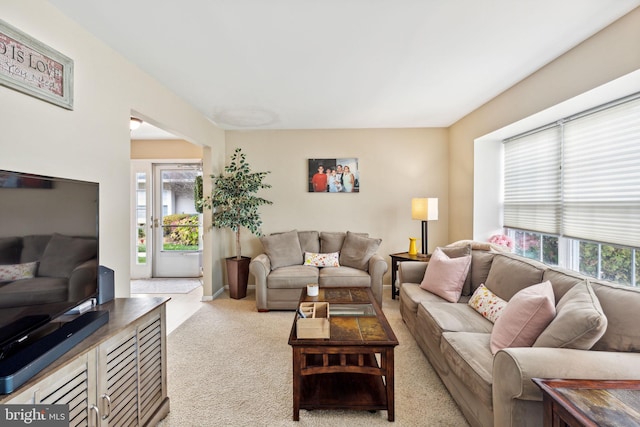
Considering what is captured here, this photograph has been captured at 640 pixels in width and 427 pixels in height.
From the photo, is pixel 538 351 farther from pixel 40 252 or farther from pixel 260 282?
pixel 260 282

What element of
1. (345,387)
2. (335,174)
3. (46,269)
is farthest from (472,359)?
(335,174)

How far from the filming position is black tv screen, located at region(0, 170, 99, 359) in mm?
1095

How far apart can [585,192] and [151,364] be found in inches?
144

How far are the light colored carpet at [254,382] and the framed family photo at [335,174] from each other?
2120 millimetres

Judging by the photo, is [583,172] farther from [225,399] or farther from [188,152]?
[188,152]

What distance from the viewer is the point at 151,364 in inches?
66.1

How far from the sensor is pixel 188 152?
5191 millimetres

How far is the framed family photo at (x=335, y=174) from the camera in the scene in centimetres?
449

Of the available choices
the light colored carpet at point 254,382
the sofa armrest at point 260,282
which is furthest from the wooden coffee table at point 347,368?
the sofa armrest at point 260,282

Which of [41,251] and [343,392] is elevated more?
[41,251]

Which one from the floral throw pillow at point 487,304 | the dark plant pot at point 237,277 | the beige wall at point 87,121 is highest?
the beige wall at point 87,121

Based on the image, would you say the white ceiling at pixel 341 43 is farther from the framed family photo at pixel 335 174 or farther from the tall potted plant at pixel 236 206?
the framed family photo at pixel 335 174

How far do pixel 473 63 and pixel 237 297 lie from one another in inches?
156

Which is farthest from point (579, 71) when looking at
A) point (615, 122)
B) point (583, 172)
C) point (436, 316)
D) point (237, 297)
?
point (237, 297)
